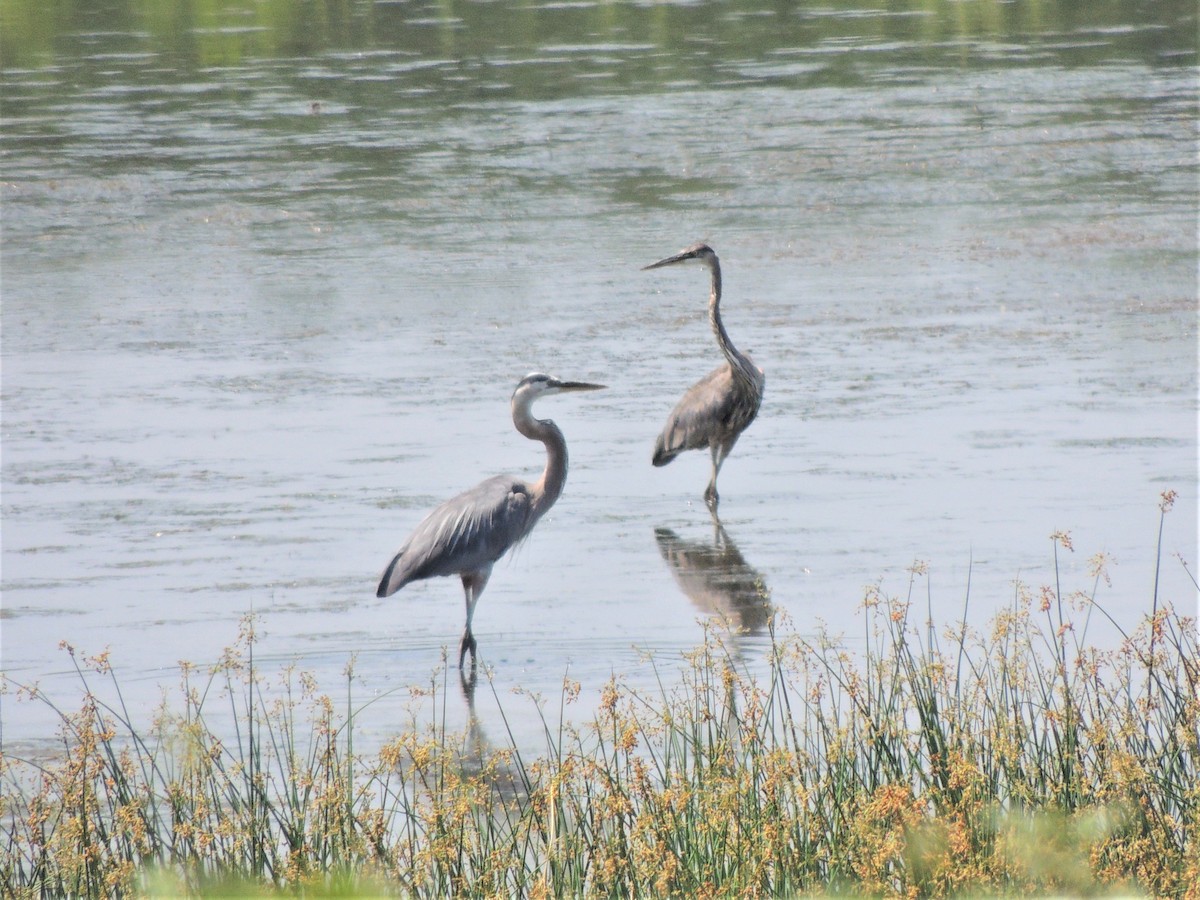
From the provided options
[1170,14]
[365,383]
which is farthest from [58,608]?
[1170,14]

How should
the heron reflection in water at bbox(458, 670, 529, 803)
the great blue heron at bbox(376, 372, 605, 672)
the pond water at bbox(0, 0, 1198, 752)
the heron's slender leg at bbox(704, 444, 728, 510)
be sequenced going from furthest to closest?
the heron's slender leg at bbox(704, 444, 728, 510), the pond water at bbox(0, 0, 1198, 752), the great blue heron at bbox(376, 372, 605, 672), the heron reflection in water at bbox(458, 670, 529, 803)

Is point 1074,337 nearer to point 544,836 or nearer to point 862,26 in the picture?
point 544,836

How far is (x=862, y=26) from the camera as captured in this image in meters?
29.9

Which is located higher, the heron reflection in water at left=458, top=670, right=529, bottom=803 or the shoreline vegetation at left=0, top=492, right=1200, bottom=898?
the shoreline vegetation at left=0, top=492, right=1200, bottom=898

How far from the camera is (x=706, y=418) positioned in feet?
33.6

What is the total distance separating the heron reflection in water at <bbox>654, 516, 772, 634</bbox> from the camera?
26.7 ft

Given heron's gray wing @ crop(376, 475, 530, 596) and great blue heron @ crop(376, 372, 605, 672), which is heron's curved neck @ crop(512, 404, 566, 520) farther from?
heron's gray wing @ crop(376, 475, 530, 596)

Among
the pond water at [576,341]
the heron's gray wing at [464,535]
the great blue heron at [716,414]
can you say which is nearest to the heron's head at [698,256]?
the pond water at [576,341]

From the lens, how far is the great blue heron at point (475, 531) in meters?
7.80

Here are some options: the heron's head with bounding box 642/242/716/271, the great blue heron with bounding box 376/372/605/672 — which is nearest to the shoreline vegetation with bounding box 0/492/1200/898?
the great blue heron with bounding box 376/372/605/672

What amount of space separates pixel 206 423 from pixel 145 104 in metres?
13.6

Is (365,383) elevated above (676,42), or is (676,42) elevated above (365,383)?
(676,42)

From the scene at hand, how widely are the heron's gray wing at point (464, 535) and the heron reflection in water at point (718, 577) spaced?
0.87 metres

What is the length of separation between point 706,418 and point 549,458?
2014 mm
